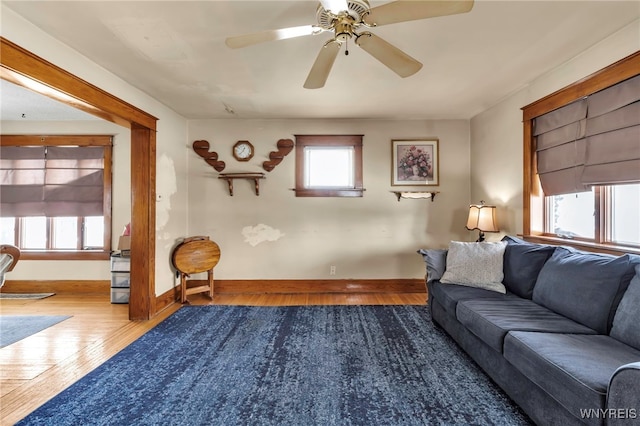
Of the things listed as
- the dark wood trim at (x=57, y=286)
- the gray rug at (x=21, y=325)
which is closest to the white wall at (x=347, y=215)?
the dark wood trim at (x=57, y=286)

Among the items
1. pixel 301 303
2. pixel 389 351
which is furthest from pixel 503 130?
pixel 301 303

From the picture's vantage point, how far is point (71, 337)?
261cm

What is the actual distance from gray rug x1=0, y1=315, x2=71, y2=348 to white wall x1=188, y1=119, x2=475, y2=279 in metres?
1.72

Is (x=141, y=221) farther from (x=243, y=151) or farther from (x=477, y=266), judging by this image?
(x=477, y=266)

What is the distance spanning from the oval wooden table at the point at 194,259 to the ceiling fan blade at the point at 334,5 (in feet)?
9.76

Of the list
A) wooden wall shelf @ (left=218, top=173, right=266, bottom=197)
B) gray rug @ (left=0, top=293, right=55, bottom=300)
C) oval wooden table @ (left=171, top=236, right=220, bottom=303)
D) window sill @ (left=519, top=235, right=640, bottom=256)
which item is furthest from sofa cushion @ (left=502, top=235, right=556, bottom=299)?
gray rug @ (left=0, top=293, right=55, bottom=300)

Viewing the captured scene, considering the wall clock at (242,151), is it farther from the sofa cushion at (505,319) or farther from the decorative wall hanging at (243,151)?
the sofa cushion at (505,319)

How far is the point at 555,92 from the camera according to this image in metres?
2.51

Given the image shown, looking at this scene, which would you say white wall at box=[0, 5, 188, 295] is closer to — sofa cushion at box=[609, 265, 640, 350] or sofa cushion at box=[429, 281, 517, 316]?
sofa cushion at box=[429, 281, 517, 316]

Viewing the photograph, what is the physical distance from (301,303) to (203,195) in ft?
6.51

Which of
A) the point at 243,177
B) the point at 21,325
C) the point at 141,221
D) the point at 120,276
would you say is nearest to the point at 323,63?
the point at 243,177

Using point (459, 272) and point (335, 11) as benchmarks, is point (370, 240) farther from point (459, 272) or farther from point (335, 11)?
point (335, 11)

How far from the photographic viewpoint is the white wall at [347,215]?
13.0ft

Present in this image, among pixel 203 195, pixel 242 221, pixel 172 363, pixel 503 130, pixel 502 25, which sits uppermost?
pixel 502 25
